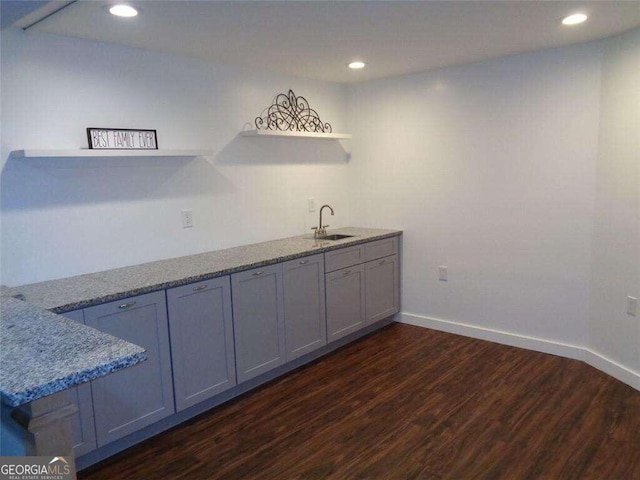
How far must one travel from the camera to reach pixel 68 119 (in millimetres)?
2684

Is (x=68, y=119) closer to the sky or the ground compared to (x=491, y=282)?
closer to the sky

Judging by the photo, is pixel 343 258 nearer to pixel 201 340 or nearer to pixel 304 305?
pixel 304 305

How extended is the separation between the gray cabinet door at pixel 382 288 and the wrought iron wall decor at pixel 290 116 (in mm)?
1307

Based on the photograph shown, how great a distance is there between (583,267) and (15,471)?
3475mm

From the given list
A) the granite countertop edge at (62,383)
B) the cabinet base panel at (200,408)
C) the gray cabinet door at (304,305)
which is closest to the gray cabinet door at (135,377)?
the cabinet base panel at (200,408)

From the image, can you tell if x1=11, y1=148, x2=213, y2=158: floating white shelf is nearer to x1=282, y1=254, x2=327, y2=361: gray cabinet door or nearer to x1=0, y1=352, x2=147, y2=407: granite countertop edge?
x1=282, y1=254, x2=327, y2=361: gray cabinet door

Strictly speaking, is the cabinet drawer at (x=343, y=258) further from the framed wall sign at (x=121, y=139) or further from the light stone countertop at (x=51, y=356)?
the light stone countertop at (x=51, y=356)

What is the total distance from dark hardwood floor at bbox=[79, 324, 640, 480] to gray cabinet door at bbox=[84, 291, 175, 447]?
7.8 inches

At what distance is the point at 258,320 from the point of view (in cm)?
310

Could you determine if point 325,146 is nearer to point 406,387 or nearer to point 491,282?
point 491,282

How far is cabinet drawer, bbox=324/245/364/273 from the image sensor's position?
3.60 m

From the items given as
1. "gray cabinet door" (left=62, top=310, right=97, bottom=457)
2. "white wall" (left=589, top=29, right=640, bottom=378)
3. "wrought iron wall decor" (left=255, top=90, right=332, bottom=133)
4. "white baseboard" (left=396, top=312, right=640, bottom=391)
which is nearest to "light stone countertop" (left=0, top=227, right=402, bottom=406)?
"gray cabinet door" (left=62, top=310, right=97, bottom=457)

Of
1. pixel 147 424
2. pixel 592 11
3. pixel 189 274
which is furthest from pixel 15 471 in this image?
pixel 592 11

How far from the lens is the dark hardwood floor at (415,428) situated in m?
2.33
